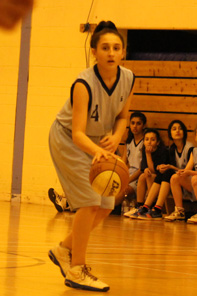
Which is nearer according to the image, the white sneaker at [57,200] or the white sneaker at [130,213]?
the white sneaker at [130,213]

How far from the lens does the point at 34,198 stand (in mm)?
8750

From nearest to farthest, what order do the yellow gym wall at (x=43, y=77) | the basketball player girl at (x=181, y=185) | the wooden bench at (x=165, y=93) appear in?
1. the basketball player girl at (x=181, y=185)
2. the wooden bench at (x=165, y=93)
3. the yellow gym wall at (x=43, y=77)

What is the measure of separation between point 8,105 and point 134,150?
7.38 feet

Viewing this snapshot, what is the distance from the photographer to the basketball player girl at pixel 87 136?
2621 millimetres

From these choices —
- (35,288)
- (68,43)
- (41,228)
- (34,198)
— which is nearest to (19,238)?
(41,228)

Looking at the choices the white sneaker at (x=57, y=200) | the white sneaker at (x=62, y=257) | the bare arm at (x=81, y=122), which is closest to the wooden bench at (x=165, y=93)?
the white sneaker at (x=57, y=200)

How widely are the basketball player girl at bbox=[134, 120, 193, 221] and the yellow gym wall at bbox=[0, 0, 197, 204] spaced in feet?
5.83

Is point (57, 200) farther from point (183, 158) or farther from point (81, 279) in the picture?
point (81, 279)

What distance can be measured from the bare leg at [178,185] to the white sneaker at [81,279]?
4.67m

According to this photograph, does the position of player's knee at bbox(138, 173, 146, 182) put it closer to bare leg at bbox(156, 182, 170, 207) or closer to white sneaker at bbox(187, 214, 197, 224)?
bare leg at bbox(156, 182, 170, 207)

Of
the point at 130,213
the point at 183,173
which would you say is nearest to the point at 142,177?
the point at 130,213

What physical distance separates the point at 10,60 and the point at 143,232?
4.40 metres

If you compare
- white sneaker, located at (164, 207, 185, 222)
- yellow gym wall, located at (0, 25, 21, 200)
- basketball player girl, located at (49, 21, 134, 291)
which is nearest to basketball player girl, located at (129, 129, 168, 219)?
white sneaker, located at (164, 207, 185, 222)

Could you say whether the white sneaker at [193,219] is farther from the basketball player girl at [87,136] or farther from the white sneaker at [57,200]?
the basketball player girl at [87,136]
